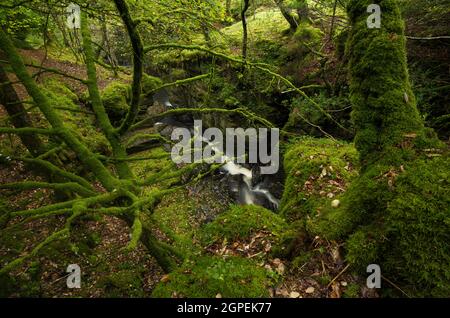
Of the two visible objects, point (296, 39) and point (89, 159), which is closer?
point (89, 159)

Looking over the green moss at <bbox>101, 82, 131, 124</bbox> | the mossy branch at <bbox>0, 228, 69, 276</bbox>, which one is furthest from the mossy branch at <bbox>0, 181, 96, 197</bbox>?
the green moss at <bbox>101, 82, 131, 124</bbox>

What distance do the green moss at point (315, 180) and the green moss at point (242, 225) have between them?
641 mm

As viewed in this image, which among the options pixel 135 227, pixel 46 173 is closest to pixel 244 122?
pixel 46 173

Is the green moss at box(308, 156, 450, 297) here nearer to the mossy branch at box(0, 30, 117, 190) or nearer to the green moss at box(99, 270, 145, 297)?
the mossy branch at box(0, 30, 117, 190)

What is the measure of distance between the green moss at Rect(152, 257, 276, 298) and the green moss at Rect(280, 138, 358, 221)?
1.62m

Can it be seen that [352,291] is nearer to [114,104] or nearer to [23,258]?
[23,258]

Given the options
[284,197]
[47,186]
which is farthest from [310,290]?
[47,186]

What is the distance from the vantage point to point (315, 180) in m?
4.88

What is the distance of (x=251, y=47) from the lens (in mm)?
15578

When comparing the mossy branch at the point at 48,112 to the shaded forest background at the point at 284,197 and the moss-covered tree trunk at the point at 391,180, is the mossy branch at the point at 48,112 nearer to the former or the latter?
the shaded forest background at the point at 284,197

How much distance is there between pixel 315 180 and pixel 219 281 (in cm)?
288

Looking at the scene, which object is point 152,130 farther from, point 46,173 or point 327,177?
point 327,177

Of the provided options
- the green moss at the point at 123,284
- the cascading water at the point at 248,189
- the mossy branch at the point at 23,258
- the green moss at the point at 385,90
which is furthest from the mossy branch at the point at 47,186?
the cascading water at the point at 248,189

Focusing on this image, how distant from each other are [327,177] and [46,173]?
652 centimetres
